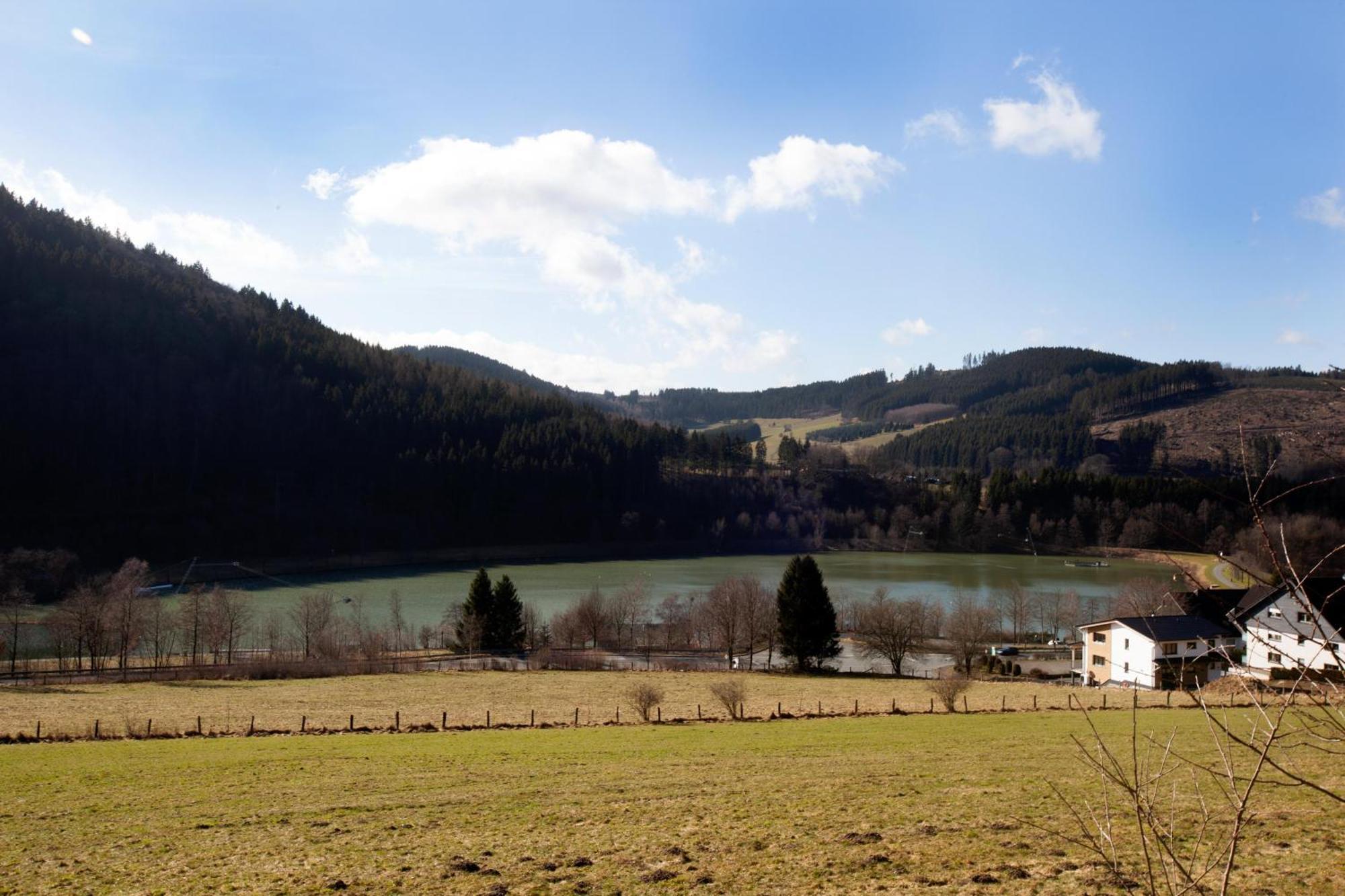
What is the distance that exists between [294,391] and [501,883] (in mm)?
133554

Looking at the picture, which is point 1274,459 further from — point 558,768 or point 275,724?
point 275,724

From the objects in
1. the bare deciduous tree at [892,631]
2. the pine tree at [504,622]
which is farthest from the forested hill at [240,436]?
the bare deciduous tree at [892,631]

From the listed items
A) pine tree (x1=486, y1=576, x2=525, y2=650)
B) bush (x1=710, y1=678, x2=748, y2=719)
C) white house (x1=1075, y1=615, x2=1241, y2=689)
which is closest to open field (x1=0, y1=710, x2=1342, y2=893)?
bush (x1=710, y1=678, x2=748, y2=719)

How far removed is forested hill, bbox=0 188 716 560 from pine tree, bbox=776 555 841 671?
70.0 metres

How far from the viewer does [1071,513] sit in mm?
124500

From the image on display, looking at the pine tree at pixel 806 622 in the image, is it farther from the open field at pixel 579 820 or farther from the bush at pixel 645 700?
the open field at pixel 579 820

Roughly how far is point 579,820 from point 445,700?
69.2ft

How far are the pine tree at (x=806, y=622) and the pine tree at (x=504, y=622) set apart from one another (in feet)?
51.1

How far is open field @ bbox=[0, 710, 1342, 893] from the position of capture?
959 cm

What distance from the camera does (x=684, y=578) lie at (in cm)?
8400

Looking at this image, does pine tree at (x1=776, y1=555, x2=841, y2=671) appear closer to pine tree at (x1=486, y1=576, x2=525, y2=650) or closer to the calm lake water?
pine tree at (x1=486, y1=576, x2=525, y2=650)

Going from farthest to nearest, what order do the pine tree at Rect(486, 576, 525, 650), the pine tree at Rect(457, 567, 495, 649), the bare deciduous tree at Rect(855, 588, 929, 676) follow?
the pine tree at Rect(486, 576, 525, 650) → the pine tree at Rect(457, 567, 495, 649) → the bare deciduous tree at Rect(855, 588, 929, 676)

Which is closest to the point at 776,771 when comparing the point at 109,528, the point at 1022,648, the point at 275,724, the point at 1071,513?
the point at 275,724

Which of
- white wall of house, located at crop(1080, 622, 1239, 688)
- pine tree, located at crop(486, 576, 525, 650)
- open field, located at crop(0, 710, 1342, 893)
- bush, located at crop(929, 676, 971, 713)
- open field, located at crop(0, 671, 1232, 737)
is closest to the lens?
open field, located at crop(0, 710, 1342, 893)
